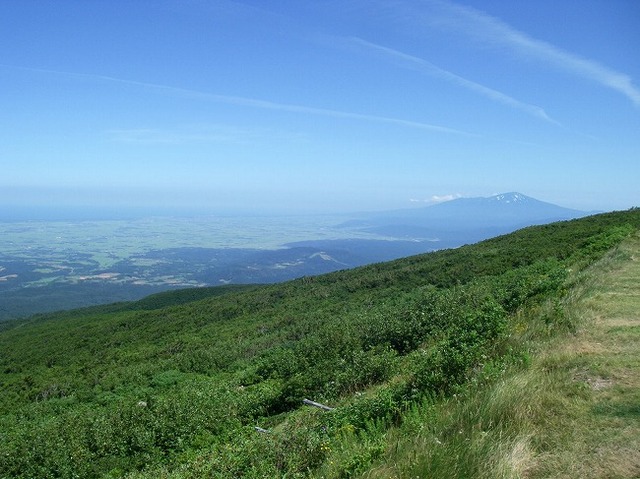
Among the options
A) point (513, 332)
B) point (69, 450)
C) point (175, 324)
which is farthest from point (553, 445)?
point (175, 324)

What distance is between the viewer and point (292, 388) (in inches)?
476

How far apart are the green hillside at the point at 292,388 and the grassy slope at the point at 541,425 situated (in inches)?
3.9

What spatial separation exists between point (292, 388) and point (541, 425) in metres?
8.14

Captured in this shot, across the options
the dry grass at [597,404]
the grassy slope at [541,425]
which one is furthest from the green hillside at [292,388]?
the dry grass at [597,404]

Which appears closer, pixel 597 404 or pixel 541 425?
pixel 541 425

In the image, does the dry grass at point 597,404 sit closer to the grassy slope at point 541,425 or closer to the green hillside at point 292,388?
the grassy slope at point 541,425

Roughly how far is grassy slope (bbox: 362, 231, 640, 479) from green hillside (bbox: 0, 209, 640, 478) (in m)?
0.10

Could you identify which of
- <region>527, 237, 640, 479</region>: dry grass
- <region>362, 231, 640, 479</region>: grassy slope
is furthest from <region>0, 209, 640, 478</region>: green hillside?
<region>527, 237, 640, 479</region>: dry grass

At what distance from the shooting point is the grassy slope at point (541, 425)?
4191 mm

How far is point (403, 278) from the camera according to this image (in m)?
35.2

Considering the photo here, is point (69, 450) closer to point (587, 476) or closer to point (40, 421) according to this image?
point (40, 421)

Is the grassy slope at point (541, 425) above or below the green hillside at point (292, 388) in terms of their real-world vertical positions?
above

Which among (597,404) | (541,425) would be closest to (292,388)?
(541,425)

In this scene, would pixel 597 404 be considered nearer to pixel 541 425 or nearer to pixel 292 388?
pixel 541 425
